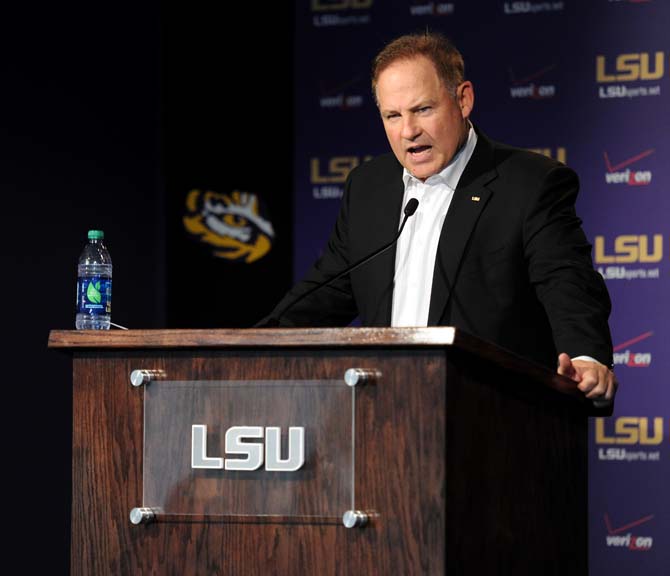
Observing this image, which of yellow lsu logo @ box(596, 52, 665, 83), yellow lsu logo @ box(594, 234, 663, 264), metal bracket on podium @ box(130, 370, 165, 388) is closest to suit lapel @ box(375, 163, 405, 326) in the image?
metal bracket on podium @ box(130, 370, 165, 388)

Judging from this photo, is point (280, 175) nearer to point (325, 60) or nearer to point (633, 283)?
point (325, 60)

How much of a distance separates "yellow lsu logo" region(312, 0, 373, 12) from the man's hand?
3030 mm

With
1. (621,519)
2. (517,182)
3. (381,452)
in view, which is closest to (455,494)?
(381,452)

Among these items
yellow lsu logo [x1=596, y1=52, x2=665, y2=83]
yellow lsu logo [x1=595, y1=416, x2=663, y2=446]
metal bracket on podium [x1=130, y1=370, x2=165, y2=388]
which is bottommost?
yellow lsu logo [x1=595, y1=416, x2=663, y2=446]

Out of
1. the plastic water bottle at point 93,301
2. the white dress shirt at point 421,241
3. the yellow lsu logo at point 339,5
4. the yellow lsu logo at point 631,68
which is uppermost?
the yellow lsu logo at point 339,5

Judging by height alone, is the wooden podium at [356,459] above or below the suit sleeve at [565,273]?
below

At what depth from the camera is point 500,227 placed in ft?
8.48

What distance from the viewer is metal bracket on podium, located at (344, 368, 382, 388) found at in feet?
5.78

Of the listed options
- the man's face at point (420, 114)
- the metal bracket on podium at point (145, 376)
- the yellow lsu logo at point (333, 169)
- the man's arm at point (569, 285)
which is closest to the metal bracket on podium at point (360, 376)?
the metal bracket on podium at point (145, 376)

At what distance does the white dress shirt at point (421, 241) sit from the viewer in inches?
102

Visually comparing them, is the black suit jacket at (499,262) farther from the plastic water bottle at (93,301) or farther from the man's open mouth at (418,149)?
the plastic water bottle at (93,301)

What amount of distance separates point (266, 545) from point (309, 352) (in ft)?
0.93

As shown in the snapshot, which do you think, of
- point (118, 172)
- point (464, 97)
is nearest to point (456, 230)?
point (464, 97)

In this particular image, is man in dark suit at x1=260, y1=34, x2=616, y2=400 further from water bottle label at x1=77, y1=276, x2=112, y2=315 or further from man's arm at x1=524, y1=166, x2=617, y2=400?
water bottle label at x1=77, y1=276, x2=112, y2=315
